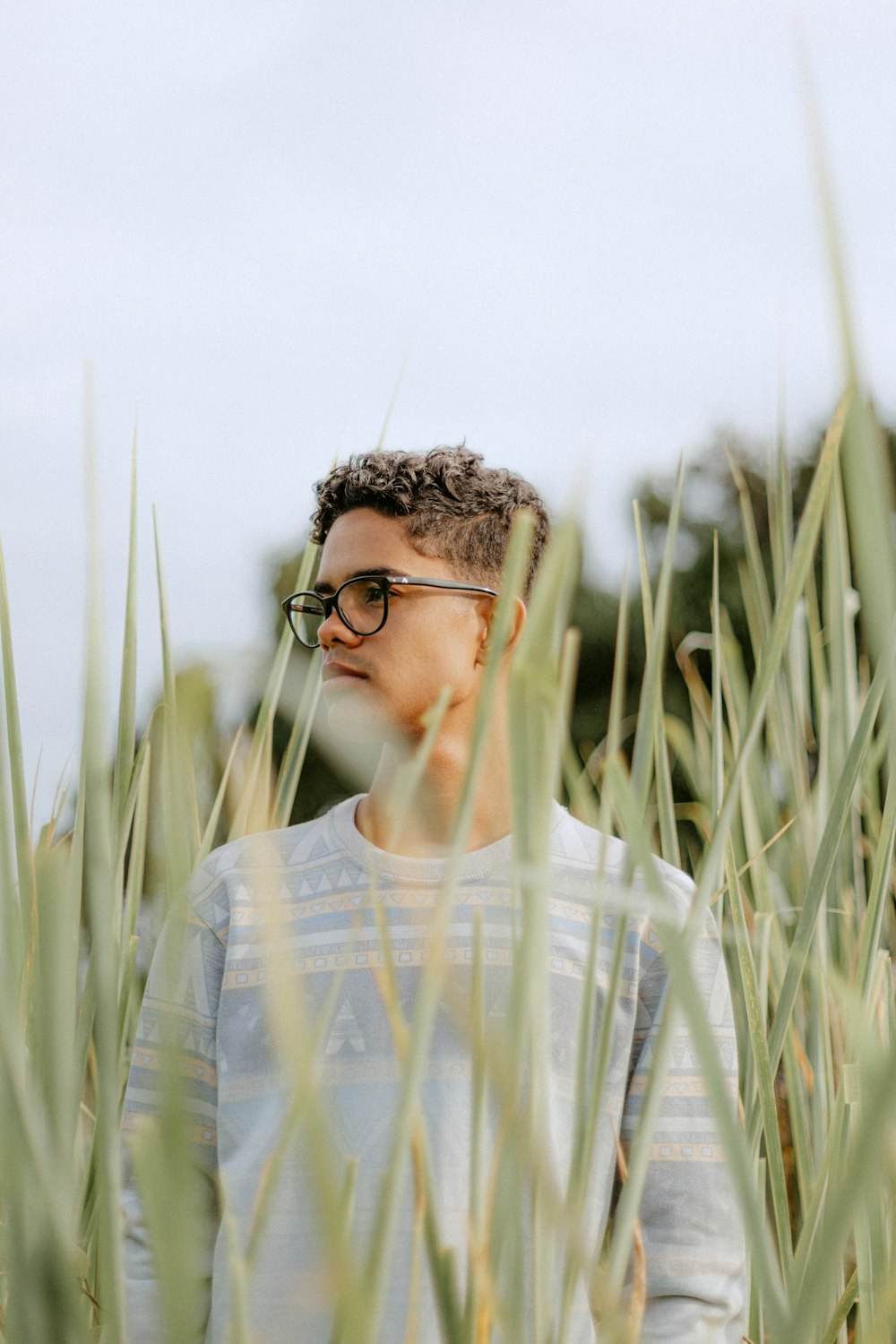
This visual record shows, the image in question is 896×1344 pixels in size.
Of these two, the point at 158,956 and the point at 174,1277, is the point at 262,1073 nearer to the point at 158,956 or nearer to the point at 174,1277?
the point at 158,956

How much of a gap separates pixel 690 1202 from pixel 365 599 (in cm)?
43

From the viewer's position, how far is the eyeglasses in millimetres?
785

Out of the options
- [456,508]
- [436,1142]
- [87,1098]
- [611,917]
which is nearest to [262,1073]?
[436,1142]

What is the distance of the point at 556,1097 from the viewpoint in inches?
28.2

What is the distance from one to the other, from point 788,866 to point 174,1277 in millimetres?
1048

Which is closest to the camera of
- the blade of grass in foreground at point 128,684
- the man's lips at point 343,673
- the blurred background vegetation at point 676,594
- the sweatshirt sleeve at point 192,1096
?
the blade of grass in foreground at point 128,684

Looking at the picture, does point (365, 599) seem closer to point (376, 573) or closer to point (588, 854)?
point (376, 573)

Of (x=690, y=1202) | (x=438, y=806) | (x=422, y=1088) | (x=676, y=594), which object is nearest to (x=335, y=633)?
(x=438, y=806)

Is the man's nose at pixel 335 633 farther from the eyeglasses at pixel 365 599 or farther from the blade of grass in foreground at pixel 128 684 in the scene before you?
the blade of grass in foreground at pixel 128 684

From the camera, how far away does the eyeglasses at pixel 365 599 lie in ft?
2.58

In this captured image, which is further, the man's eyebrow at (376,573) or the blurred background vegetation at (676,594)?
the blurred background vegetation at (676,594)

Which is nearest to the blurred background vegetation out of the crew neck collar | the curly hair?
the curly hair

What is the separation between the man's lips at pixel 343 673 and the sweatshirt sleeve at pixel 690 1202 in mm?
245

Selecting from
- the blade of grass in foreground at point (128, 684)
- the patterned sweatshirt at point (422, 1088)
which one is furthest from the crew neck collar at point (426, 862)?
the blade of grass in foreground at point (128, 684)
